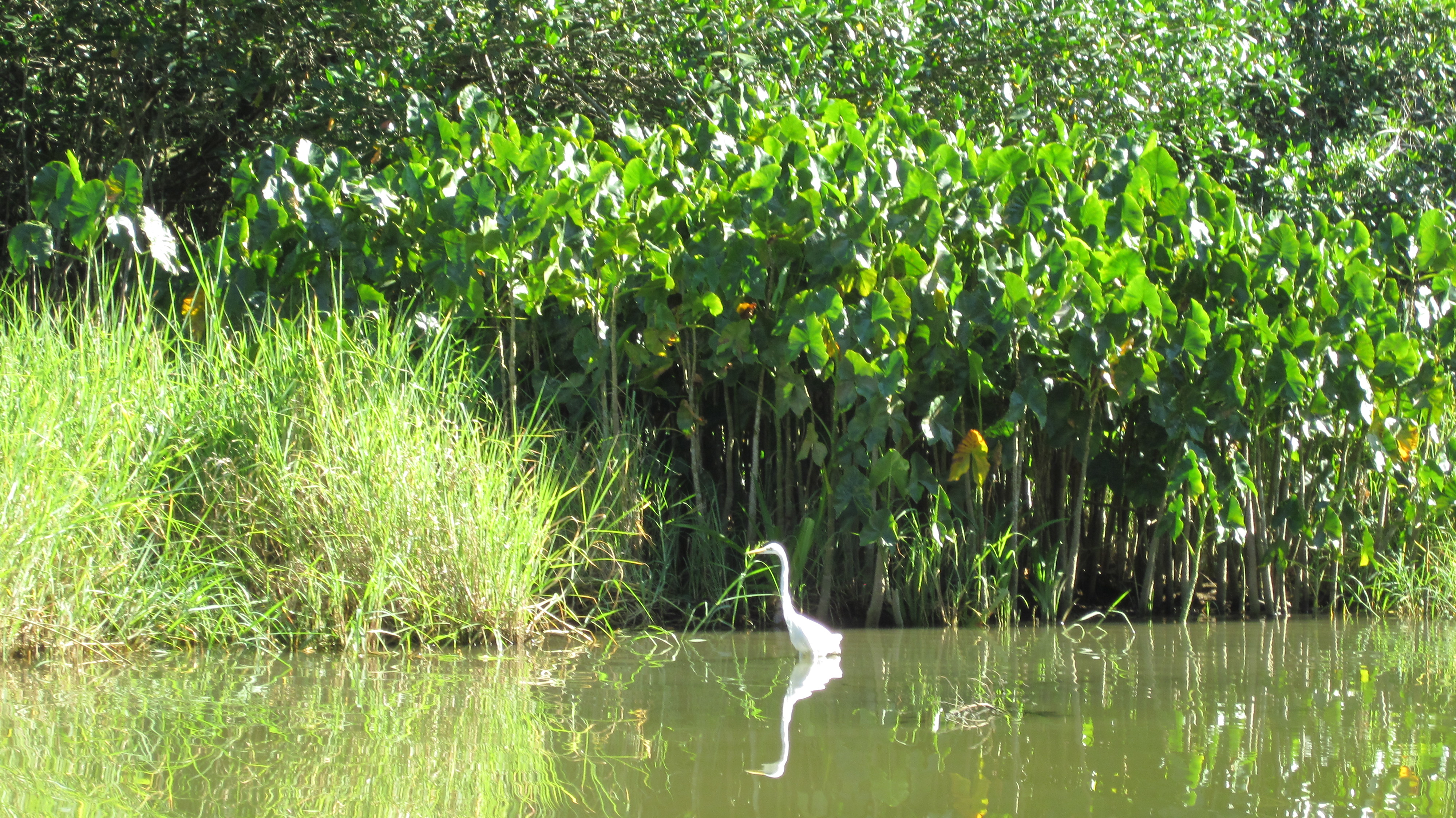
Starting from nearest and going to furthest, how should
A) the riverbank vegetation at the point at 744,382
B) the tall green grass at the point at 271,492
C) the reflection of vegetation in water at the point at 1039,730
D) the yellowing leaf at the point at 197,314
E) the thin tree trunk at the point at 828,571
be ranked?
the reflection of vegetation in water at the point at 1039,730 < the tall green grass at the point at 271,492 < the riverbank vegetation at the point at 744,382 < the yellowing leaf at the point at 197,314 < the thin tree trunk at the point at 828,571

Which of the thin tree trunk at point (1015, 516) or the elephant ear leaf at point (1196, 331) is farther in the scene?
the thin tree trunk at point (1015, 516)

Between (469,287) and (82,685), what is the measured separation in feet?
7.34

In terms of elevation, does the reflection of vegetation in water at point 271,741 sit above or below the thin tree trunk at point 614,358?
below

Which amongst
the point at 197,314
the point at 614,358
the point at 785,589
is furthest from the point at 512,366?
the point at 785,589

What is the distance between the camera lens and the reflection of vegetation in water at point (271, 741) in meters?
2.76

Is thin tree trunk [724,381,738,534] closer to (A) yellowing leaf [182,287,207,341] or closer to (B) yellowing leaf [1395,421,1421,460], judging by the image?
(A) yellowing leaf [182,287,207,341]

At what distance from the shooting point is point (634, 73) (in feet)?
26.0

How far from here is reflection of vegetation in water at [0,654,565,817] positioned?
2.76m

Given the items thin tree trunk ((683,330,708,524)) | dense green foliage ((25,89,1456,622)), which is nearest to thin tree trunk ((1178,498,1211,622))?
dense green foliage ((25,89,1456,622))

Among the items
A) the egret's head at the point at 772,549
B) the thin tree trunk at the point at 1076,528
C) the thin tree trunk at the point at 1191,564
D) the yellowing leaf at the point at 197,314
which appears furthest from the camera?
the thin tree trunk at the point at 1191,564

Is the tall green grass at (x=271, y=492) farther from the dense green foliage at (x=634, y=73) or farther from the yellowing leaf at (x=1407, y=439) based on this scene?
the yellowing leaf at (x=1407, y=439)

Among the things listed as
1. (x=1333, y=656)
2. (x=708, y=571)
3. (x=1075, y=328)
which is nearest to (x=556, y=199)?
(x=708, y=571)

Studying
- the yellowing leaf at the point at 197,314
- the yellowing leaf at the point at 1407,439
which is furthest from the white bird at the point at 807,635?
the yellowing leaf at the point at 1407,439

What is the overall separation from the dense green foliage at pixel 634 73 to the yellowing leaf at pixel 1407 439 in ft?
8.43
